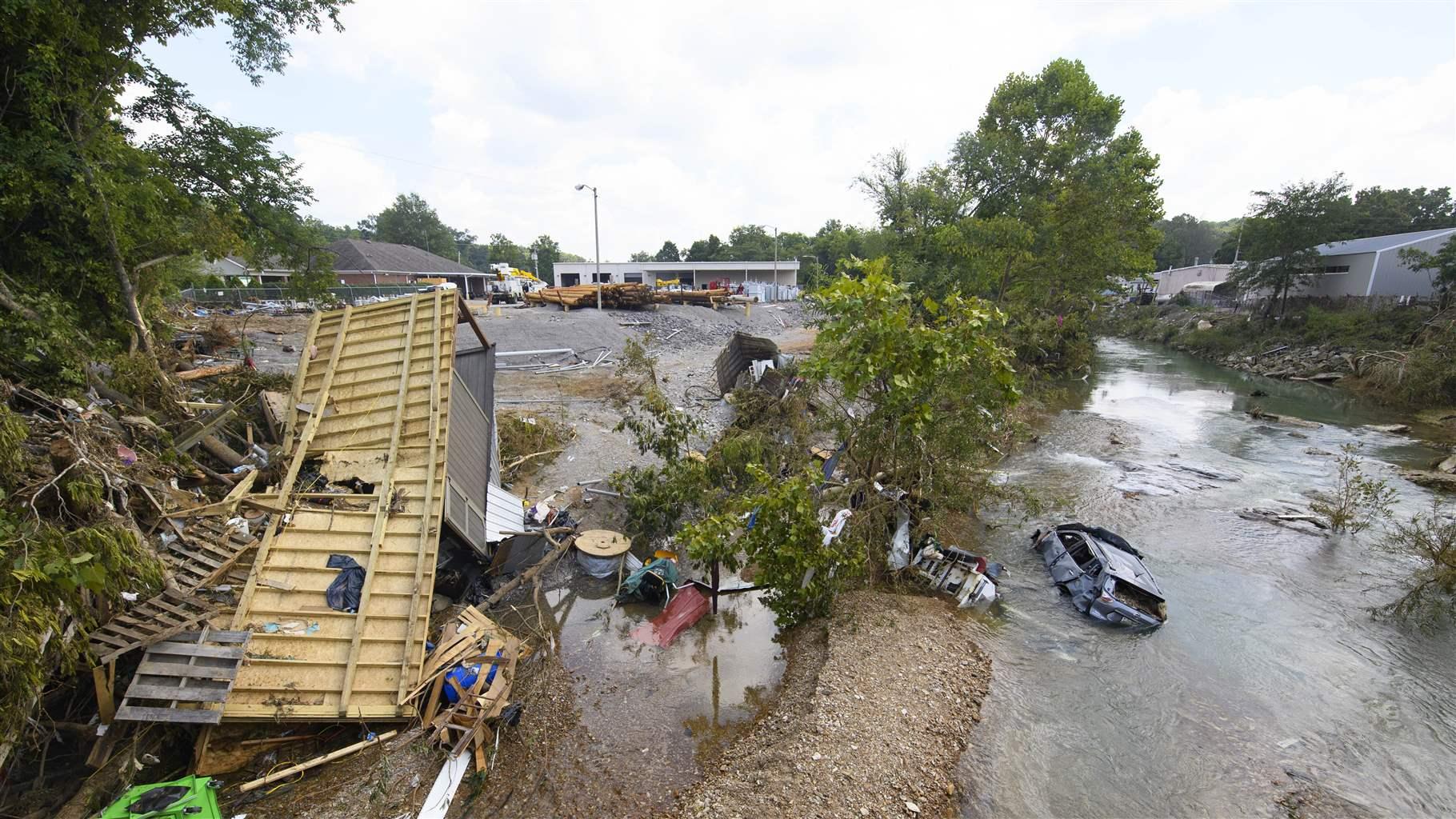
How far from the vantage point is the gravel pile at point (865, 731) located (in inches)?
199

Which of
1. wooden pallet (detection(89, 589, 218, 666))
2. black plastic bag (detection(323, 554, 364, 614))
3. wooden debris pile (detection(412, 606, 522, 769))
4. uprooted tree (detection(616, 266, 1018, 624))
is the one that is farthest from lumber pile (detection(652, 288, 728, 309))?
wooden pallet (detection(89, 589, 218, 666))

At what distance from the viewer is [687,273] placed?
65.1 m

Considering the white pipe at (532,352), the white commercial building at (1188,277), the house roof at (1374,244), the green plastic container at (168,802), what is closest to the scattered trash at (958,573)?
the green plastic container at (168,802)

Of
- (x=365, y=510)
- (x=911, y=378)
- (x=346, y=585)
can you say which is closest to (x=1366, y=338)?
(x=911, y=378)

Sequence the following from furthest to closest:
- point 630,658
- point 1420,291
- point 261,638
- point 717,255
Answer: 1. point 717,255
2. point 1420,291
3. point 630,658
4. point 261,638

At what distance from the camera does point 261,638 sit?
5824mm

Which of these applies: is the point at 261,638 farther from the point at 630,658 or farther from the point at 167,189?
the point at 167,189

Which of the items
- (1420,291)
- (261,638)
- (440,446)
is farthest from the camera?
(1420,291)

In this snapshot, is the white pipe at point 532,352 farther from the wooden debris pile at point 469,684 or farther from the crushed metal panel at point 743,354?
the wooden debris pile at point 469,684

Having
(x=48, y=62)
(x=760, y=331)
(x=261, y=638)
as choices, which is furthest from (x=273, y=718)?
(x=760, y=331)

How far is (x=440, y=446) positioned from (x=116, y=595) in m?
3.48

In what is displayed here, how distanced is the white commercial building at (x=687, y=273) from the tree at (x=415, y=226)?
21.1 m

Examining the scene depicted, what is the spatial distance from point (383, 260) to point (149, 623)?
47.5 meters

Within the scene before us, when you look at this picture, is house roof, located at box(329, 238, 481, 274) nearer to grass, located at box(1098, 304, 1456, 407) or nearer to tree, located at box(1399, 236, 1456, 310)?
grass, located at box(1098, 304, 1456, 407)
